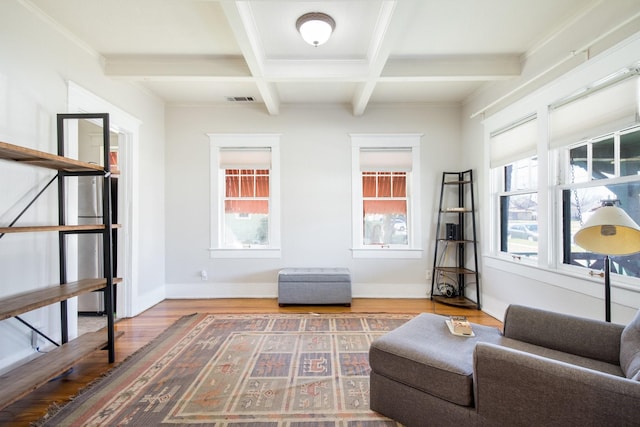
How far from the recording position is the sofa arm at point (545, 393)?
104cm

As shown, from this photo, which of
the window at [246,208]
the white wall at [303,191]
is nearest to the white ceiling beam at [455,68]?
the white wall at [303,191]

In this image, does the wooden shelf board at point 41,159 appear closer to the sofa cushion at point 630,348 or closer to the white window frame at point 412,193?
the white window frame at point 412,193

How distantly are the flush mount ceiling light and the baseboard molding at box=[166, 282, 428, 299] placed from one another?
10.1ft

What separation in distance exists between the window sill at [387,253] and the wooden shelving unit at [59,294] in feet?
9.48

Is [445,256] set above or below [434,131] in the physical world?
below

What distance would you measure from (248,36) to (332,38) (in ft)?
2.48

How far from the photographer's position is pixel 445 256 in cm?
411

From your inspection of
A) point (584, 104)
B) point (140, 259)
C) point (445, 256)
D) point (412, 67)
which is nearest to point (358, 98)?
point (412, 67)

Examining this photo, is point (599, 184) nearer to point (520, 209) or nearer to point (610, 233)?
point (610, 233)

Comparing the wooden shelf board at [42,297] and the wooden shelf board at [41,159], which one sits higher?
the wooden shelf board at [41,159]

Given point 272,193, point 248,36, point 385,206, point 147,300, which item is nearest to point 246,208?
point 272,193

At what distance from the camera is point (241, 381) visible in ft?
6.72

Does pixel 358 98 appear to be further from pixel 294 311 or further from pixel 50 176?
pixel 50 176

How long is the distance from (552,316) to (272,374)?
6.24ft
